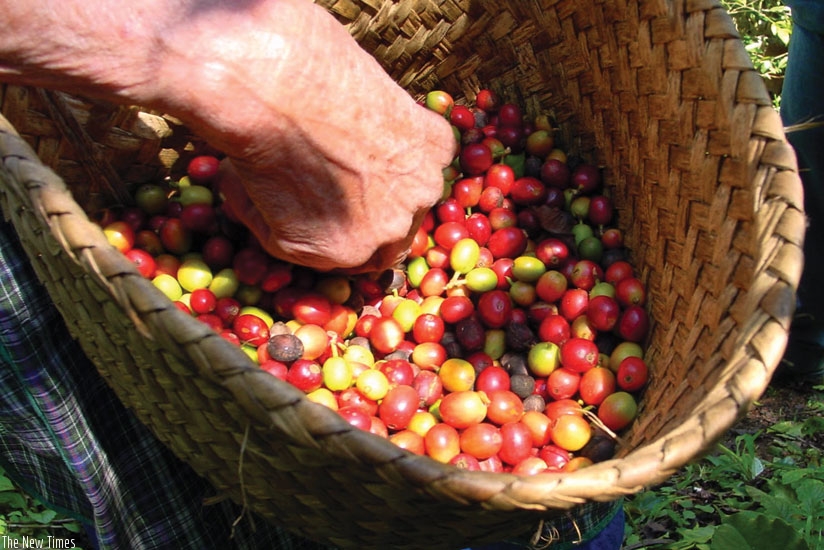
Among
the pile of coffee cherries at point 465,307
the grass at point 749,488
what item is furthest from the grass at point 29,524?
the grass at point 749,488

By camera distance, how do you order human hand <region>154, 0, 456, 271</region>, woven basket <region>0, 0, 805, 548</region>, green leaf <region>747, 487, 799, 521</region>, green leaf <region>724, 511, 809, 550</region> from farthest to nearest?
green leaf <region>747, 487, 799, 521</region> < green leaf <region>724, 511, 809, 550</region> < human hand <region>154, 0, 456, 271</region> < woven basket <region>0, 0, 805, 548</region>

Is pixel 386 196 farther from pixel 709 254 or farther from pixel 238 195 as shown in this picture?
pixel 709 254

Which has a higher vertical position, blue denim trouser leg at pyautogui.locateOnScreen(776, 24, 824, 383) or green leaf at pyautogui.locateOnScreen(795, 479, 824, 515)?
blue denim trouser leg at pyautogui.locateOnScreen(776, 24, 824, 383)

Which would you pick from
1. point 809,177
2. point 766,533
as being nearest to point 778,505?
point 766,533

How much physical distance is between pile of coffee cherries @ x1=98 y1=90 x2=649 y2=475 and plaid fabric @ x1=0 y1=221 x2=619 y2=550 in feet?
1.11

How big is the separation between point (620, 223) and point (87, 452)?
1.79 m

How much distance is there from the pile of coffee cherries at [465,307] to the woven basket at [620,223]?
12 cm

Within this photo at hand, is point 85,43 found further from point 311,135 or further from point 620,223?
point 620,223

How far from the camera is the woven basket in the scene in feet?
4.14

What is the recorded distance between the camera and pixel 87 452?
191 cm

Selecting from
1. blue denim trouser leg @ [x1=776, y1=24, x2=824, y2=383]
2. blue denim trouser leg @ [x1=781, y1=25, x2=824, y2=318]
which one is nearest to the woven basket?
blue denim trouser leg @ [x1=776, y1=24, x2=824, y2=383]

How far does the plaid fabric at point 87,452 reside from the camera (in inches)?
72.0

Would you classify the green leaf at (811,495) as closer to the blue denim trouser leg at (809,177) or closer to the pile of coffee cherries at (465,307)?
the blue denim trouser leg at (809,177)

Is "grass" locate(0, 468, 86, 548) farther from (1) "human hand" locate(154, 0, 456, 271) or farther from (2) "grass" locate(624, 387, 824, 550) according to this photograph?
(2) "grass" locate(624, 387, 824, 550)
